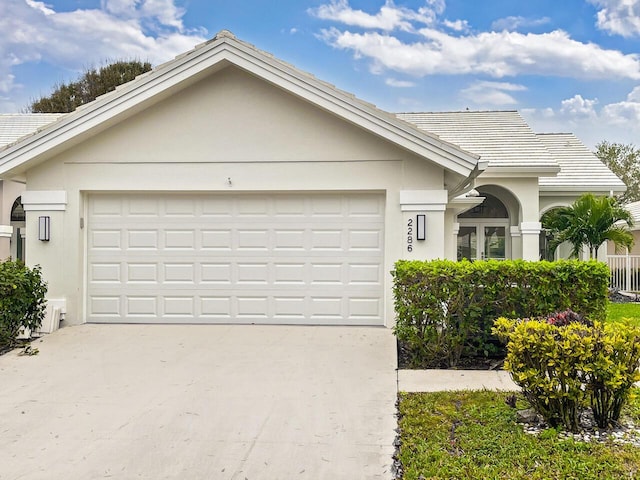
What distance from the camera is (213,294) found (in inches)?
378

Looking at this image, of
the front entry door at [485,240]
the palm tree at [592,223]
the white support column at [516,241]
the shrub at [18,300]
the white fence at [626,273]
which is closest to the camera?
the shrub at [18,300]

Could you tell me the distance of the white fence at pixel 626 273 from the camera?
19344 millimetres

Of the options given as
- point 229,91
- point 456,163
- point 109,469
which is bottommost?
point 109,469

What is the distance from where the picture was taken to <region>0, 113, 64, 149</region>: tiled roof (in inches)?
670

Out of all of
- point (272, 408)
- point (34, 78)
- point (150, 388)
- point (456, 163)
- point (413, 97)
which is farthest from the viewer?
point (34, 78)

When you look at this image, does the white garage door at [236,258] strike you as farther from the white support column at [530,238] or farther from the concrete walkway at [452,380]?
the white support column at [530,238]

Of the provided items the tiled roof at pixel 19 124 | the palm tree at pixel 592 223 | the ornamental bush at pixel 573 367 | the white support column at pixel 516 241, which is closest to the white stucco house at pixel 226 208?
the ornamental bush at pixel 573 367

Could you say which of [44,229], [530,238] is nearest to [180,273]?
[44,229]

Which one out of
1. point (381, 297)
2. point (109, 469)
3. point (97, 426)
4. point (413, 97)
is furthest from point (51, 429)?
point (413, 97)

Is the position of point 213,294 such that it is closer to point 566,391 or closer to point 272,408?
point 272,408

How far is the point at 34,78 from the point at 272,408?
36974mm

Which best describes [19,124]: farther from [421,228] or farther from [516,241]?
[516,241]

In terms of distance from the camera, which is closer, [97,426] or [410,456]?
[410,456]

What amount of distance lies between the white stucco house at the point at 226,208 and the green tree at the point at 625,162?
42.6m
